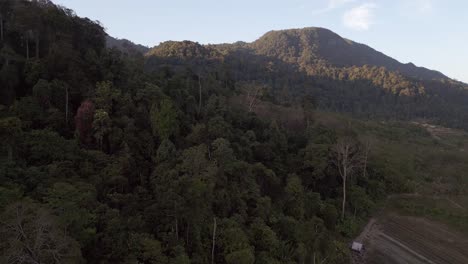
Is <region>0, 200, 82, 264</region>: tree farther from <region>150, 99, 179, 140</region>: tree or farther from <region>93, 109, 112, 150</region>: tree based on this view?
<region>150, 99, 179, 140</region>: tree

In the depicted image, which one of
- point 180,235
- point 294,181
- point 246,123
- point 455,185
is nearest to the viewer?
point 180,235

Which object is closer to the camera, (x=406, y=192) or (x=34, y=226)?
(x=34, y=226)

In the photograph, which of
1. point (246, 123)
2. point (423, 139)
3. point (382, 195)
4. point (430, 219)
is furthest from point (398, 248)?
point (423, 139)

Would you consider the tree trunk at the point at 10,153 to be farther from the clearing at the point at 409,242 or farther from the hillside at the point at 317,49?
the hillside at the point at 317,49

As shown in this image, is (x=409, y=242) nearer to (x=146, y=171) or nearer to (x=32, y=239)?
(x=146, y=171)

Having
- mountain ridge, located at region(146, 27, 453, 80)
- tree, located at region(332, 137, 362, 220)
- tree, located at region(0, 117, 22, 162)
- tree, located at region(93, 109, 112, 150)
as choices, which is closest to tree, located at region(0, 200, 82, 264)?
tree, located at region(0, 117, 22, 162)

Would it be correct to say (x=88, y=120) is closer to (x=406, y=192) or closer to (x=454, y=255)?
(x=454, y=255)
